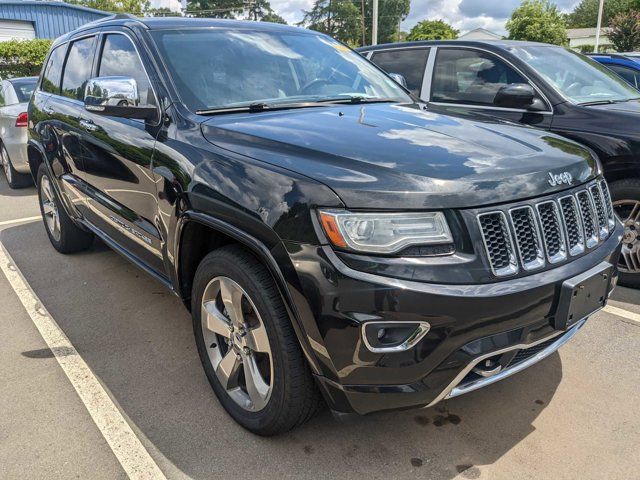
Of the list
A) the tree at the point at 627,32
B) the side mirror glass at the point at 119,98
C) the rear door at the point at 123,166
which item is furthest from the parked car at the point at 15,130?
the tree at the point at 627,32

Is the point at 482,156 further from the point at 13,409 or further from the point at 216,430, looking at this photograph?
the point at 13,409

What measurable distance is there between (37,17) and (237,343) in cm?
3228

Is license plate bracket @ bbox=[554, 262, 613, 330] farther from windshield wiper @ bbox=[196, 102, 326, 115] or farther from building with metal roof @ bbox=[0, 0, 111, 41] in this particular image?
building with metal roof @ bbox=[0, 0, 111, 41]

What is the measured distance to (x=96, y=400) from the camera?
277 centimetres

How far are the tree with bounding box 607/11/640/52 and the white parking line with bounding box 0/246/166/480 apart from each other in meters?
30.0

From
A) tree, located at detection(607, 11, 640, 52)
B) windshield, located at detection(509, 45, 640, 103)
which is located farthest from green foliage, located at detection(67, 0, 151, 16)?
windshield, located at detection(509, 45, 640, 103)

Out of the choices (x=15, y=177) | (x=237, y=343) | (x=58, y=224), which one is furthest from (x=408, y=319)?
(x=15, y=177)

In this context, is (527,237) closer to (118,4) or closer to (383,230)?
(383,230)

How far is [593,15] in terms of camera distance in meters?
80.0

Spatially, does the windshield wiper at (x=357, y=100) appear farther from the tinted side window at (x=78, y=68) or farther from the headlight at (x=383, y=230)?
the tinted side window at (x=78, y=68)

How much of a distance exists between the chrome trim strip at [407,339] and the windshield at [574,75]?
3237mm

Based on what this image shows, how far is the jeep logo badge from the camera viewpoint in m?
2.19

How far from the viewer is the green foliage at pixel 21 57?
76.5 ft

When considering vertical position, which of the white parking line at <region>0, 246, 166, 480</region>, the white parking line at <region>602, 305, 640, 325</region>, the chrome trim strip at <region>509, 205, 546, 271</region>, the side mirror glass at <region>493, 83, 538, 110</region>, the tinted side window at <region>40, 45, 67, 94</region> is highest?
the tinted side window at <region>40, 45, 67, 94</region>
